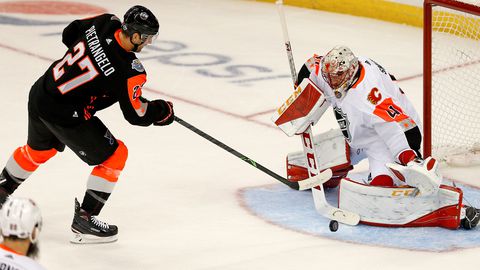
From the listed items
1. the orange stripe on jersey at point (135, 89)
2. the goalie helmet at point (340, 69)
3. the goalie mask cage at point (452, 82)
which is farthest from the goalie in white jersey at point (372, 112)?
the orange stripe on jersey at point (135, 89)

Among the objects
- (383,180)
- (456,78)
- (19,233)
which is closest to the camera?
(19,233)

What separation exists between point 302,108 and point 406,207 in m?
0.60

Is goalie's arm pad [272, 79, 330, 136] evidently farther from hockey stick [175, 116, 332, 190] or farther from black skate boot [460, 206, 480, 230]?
black skate boot [460, 206, 480, 230]

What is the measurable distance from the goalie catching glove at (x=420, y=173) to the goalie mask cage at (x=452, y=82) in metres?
0.75

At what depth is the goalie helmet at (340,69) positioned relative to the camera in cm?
474

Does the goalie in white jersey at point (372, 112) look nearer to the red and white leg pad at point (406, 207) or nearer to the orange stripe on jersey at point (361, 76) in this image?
the orange stripe on jersey at point (361, 76)

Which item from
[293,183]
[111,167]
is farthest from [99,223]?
[293,183]

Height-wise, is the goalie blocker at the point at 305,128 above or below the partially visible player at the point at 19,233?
below

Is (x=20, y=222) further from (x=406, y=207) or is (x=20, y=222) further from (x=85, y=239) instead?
(x=406, y=207)

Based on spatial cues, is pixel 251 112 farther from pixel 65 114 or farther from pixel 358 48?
pixel 65 114

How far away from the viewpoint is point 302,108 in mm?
5000

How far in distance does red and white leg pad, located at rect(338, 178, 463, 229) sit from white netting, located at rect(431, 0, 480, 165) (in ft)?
3.90

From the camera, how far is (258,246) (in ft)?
15.1

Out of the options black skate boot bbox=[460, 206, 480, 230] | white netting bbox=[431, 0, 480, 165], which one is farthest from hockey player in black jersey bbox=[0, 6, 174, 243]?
white netting bbox=[431, 0, 480, 165]
